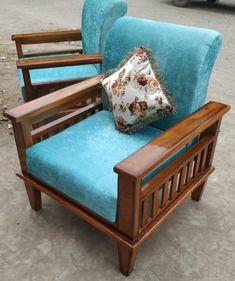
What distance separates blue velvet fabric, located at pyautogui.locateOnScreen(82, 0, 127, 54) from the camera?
2180 millimetres

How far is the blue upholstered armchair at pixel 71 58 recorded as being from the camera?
2072 millimetres

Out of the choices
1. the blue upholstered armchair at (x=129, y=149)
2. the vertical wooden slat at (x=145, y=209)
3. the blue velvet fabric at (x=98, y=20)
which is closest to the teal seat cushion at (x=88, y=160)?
the blue upholstered armchair at (x=129, y=149)

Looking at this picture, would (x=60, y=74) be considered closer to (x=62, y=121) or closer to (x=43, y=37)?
(x=43, y=37)

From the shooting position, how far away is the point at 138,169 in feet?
3.66

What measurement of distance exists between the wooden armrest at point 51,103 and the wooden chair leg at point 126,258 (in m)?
0.67

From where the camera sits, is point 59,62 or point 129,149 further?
point 59,62

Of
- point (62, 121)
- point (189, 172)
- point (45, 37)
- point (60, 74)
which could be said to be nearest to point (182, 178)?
point (189, 172)

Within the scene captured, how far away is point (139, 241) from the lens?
1.32m

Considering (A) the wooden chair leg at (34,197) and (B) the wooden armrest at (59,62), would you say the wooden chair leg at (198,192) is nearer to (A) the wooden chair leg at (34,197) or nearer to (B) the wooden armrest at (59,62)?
(A) the wooden chair leg at (34,197)

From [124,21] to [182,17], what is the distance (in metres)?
4.03

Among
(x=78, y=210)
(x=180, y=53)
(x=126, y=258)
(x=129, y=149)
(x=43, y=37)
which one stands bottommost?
(x=126, y=258)

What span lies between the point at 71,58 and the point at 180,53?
32.7 inches

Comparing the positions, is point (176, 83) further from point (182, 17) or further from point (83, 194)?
point (182, 17)

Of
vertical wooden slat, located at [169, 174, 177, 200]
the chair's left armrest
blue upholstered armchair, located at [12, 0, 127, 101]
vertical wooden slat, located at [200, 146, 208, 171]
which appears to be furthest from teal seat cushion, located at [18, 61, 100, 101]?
vertical wooden slat, located at [169, 174, 177, 200]
